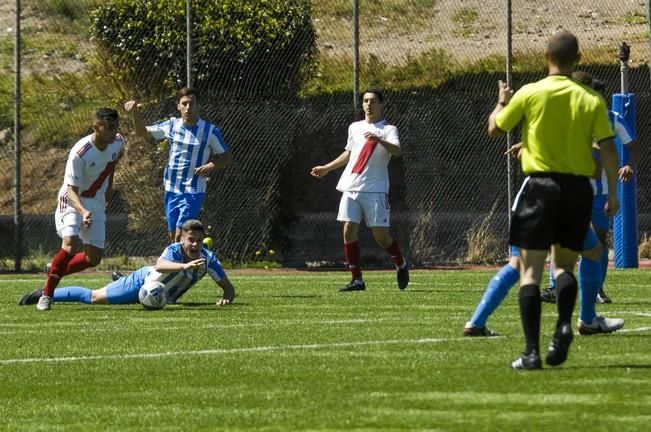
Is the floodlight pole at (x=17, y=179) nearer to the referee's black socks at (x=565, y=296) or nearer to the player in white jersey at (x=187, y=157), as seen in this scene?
the player in white jersey at (x=187, y=157)

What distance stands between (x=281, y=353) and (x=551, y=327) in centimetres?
239

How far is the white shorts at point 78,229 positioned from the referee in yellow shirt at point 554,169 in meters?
6.91

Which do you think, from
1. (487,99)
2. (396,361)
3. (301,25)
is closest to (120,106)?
(301,25)

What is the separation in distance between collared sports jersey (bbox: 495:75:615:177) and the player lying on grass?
214 inches

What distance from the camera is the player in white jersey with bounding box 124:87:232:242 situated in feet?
54.2

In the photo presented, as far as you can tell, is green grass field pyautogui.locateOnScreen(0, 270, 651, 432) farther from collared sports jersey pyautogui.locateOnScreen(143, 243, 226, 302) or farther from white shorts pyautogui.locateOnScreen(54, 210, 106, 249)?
white shorts pyautogui.locateOnScreen(54, 210, 106, 249)

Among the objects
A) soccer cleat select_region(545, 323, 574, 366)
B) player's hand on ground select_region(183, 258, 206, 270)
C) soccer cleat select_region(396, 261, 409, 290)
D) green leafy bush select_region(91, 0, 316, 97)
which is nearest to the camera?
soccer cleat select_region(545, 323, 574, 366)

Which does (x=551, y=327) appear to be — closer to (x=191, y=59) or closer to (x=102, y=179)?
(x=102, y=179)

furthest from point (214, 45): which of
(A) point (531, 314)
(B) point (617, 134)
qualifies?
(A) point (531, 314)

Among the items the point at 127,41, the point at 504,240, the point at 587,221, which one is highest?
the point at 127,41

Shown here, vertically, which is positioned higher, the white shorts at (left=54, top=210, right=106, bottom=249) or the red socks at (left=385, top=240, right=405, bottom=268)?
the white shorts at (left=54, top=210, right=106, bottom=249)

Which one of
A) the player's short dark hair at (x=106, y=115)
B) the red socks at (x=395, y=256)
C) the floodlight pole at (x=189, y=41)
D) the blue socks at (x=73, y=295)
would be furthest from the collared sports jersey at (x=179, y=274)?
the floodlight pole at (x=189, y=41)

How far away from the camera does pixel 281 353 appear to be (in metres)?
10.3

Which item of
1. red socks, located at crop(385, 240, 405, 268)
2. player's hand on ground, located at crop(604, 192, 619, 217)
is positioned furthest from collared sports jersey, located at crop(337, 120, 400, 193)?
player's hand on ground, located at crop(604, 192, 619, 217)
